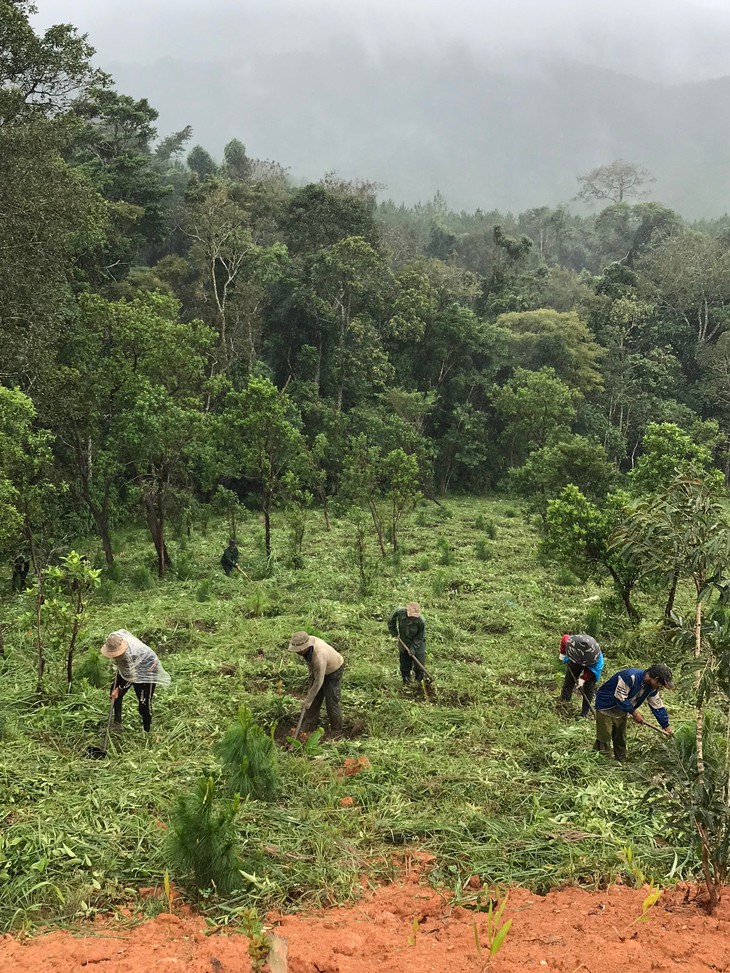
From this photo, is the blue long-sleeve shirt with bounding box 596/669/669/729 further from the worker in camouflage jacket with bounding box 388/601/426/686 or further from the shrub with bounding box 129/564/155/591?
the shrub with bounding box 129/564/155/591

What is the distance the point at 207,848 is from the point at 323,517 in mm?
15848

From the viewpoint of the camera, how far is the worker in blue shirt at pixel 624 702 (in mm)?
5125

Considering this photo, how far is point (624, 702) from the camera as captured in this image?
5363 millimetres

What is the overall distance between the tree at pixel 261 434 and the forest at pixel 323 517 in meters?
0.08

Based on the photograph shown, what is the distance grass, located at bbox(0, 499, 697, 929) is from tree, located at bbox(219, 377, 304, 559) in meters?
4.64

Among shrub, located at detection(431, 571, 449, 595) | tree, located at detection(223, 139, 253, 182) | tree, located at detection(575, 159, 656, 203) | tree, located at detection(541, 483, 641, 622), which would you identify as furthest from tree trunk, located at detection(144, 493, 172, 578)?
tree, located at detection(575, 159, 656, 203)

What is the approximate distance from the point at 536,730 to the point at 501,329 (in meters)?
23.4

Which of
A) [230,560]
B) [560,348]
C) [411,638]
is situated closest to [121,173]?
[560,348]

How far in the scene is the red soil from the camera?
308 centimetres

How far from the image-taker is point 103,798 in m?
4.76

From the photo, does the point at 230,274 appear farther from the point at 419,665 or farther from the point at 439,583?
the point at 419,665

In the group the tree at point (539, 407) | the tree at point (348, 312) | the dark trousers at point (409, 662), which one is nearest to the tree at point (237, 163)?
the tree at point (348, 312)

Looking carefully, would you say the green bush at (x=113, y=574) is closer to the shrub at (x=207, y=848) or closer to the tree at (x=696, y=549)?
the shrub at (x=207, y=848)

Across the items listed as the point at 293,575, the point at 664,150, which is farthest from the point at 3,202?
the point at 664,150
